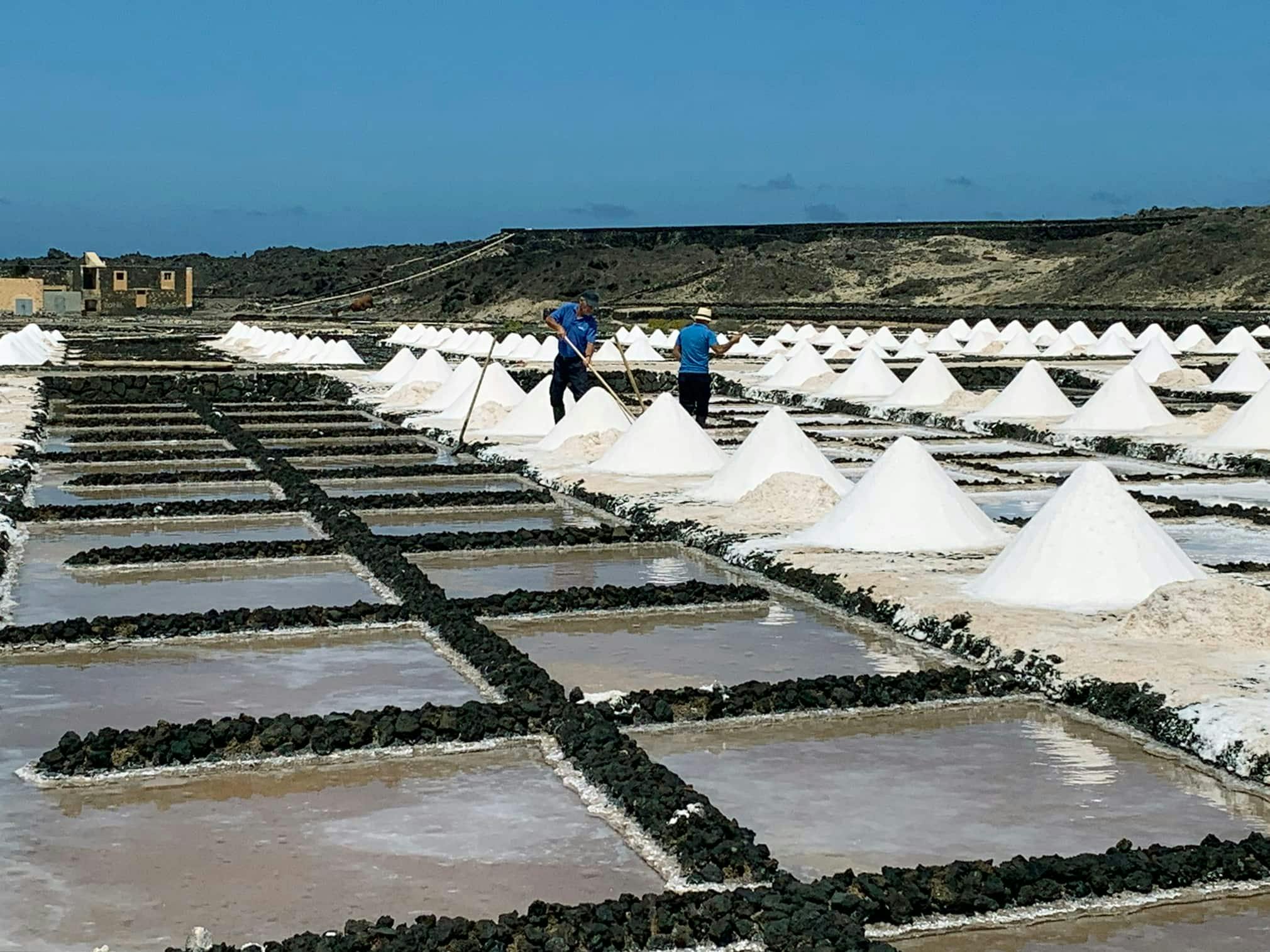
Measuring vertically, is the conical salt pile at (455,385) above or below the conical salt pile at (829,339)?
below

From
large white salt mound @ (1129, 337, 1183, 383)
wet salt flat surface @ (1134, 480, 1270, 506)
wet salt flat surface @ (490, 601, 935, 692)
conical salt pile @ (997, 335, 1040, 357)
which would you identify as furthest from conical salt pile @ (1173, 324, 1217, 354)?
wet salt flat surface @ (490, 601, 935, 692)

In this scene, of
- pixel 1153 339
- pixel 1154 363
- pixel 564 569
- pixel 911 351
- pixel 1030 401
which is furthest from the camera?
pixel 911 351

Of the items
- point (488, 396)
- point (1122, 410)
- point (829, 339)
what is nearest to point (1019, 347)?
point (829, 339)

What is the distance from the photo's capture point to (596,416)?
38.7 feet

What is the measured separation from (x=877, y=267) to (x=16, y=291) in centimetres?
2326

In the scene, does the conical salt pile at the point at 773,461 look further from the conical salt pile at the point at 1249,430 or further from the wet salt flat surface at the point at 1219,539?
the conical salt pile at the point at 1249,430

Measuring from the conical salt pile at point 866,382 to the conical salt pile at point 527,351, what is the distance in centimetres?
→ 777

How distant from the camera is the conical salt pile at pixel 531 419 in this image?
13320mm

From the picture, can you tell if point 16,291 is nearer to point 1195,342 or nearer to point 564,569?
point 1195,342

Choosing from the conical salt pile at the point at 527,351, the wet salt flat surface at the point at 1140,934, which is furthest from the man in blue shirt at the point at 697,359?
the conical salt pile at the point at 527,351

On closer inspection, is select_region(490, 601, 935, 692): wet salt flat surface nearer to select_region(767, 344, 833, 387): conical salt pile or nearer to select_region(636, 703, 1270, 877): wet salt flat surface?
select_region(636, 703, 1270, 877): wet salt flat surface

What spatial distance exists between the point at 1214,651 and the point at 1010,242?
45.7 m

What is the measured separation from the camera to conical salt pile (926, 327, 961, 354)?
87.0ft

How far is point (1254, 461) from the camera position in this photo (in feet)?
37.2
